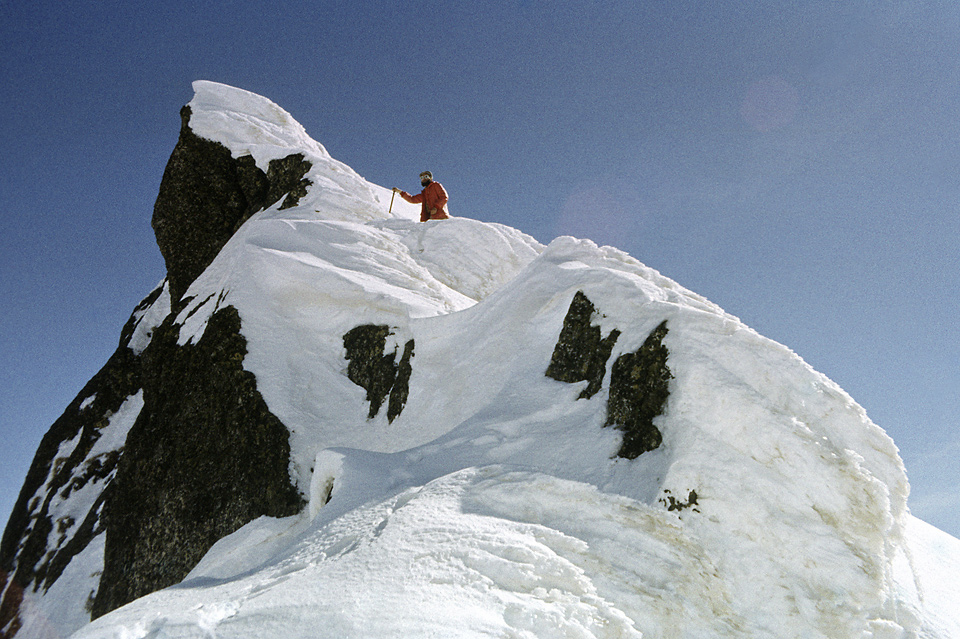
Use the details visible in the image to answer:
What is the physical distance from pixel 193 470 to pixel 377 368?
301 centimetres

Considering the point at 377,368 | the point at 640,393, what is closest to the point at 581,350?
the point at 640,393

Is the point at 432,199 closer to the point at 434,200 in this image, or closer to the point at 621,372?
the point at 434,200

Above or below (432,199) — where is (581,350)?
below

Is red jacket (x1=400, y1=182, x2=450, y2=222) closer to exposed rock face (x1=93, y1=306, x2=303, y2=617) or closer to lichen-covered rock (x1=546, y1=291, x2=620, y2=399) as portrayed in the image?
exposed rock face (x1=93, y1=306, x2=303, y2=617)

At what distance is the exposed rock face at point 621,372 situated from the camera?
475 centimetres

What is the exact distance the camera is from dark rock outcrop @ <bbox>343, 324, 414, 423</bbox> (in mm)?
8109

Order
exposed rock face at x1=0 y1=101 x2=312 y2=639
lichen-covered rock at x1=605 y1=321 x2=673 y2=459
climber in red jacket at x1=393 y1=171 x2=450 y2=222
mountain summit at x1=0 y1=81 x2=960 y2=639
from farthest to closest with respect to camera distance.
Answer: climber in red jacket at x1=393 y1=171 x2=450 y2=222
exposed rock face at x1=0 y1=101 x2=312 y2=639
lichen-covered rock at x1=605 y1=321 x2=673 y2=459
mountain summit at x1=0 y1=81 x2=960 y2=639

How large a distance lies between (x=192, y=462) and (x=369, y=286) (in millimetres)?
3720

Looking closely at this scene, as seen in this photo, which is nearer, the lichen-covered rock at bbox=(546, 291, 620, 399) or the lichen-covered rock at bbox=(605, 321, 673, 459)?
the lichen-covered rock at bbox=(605, 321, 673, 459)

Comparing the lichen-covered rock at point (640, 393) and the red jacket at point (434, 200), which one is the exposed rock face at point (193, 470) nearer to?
the lichen-covered rock at point (640, 393)

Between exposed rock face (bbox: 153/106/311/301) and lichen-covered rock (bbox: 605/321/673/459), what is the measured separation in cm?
1278

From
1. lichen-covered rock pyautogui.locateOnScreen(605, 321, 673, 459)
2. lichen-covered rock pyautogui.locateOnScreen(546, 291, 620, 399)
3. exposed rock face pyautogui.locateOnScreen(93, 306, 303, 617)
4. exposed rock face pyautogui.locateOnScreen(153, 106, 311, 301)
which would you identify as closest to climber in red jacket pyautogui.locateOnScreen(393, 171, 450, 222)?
exposed rock face pyautogui.locateOnScreen(153, 106, 311, 301)

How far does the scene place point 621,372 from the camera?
5254 millimetres

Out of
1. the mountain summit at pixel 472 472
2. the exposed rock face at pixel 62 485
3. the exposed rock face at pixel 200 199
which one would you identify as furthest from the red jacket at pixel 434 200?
the exposed rock face at pixel 62 485
